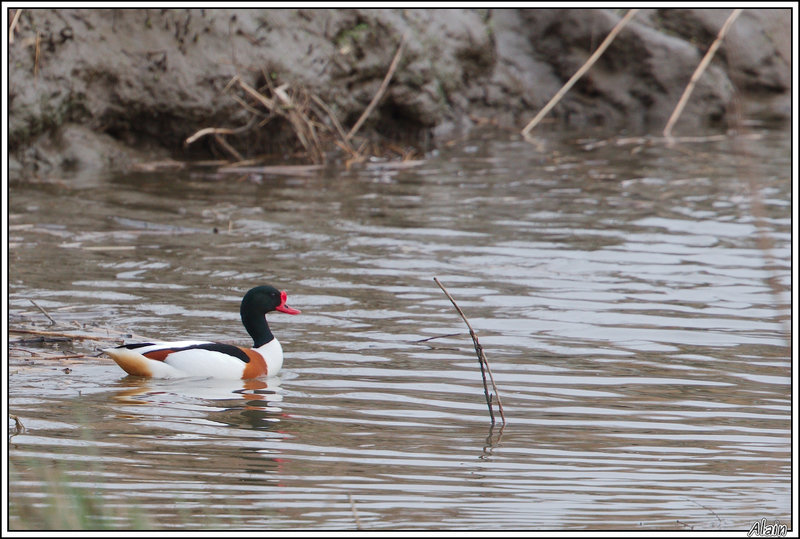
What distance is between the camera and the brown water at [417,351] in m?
4.88

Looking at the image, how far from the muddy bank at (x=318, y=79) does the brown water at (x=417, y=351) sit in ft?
3.18

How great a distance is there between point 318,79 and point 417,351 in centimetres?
817

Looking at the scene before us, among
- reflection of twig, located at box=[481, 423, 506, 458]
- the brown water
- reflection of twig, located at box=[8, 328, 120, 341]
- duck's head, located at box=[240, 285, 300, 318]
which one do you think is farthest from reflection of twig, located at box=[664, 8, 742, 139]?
reflection of twig, located at box=[8, 328, 120, 341]

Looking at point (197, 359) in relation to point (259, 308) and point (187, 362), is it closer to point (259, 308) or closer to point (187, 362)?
point (187, 362)

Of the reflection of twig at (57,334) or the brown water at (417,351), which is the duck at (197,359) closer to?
the brown water at (417,351)

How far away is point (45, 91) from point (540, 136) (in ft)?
24.1

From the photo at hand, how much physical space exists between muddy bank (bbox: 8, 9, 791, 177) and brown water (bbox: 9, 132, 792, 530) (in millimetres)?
970

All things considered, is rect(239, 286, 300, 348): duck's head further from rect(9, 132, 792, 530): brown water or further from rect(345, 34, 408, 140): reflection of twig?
rect(345, 34, 408, 140): reflection of twig

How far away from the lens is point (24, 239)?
33.9 ft

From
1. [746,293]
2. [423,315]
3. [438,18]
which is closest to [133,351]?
[423,315]

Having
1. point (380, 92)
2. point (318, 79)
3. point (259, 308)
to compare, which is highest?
point (318, 79)

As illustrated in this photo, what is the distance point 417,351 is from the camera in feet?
24.7

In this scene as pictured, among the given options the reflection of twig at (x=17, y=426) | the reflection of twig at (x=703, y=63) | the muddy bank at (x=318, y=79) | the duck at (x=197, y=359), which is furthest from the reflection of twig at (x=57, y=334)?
the muddy bank at (x=318, y=79)

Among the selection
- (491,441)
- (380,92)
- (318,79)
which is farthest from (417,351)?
(380,92)
